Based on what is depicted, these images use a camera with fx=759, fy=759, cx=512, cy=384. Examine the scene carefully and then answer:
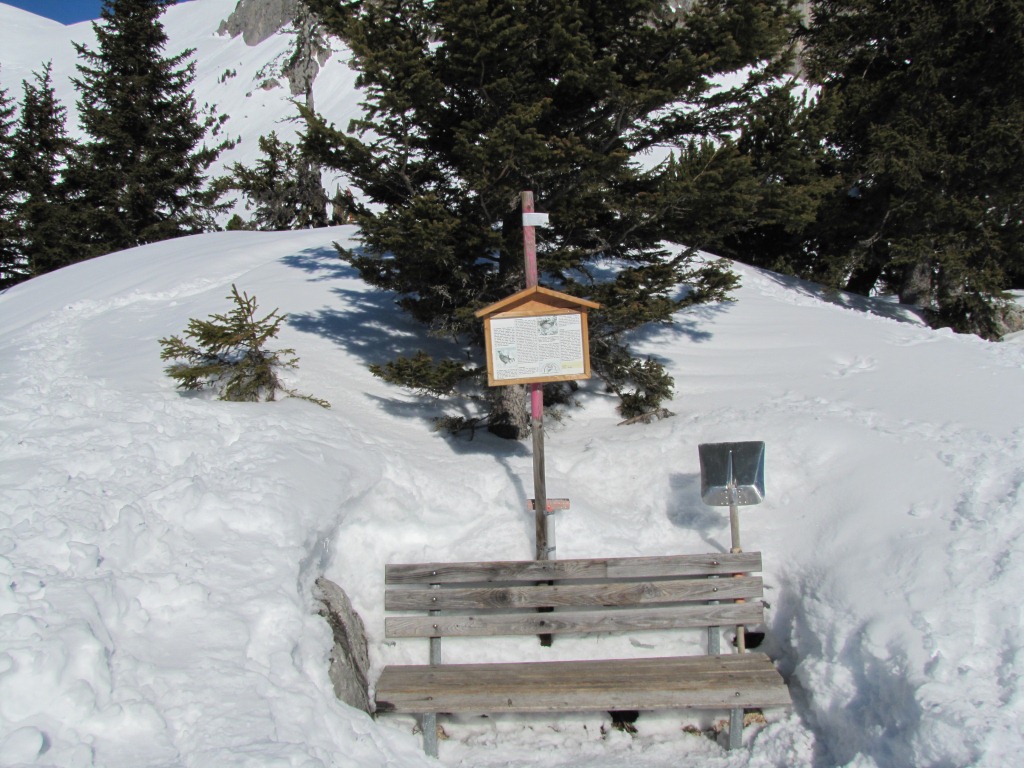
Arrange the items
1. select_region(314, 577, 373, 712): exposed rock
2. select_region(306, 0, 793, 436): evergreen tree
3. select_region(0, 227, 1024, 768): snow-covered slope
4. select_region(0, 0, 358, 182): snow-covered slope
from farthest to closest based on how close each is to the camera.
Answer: select_region(0, 0, 358, 182): snow-covered slope
select_region(306, 0, 793, 436): evergreen tree
select_region(314, 577, 373, 712): exposed rock
select_region(0, 227, 1024, 768): snow-covered slope

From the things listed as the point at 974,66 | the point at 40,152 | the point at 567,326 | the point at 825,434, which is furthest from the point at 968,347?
the point at 40,152

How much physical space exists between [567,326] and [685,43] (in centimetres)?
393

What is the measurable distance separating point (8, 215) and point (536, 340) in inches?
1104

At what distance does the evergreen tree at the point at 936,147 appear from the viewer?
15078 millimetres

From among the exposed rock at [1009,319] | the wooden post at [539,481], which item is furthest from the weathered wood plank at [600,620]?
the exposed rock at [1009,319]

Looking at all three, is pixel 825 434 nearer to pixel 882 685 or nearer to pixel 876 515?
pixel 876 515

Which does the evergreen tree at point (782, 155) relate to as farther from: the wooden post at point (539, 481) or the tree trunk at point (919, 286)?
the tree trunk at point (919, 286)

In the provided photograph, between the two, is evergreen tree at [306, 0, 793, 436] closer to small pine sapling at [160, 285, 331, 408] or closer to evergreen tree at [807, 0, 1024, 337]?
small pine sapling at [160, 285, 331, 408]

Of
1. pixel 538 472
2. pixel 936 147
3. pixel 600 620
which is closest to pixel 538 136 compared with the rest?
pixel 538 472

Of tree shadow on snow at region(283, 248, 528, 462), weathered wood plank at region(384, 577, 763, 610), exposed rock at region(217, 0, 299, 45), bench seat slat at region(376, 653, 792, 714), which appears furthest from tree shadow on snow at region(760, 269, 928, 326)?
exposed rock at region(217, 0, 299, 45)

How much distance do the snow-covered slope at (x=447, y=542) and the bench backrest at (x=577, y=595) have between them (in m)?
0.33

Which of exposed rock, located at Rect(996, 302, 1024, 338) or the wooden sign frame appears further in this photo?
exposed rock, located at Rect(996, 302, 1024, 338)

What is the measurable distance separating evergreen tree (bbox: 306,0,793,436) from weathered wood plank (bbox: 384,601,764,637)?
295 centimetres

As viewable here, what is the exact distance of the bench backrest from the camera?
19.5ft
